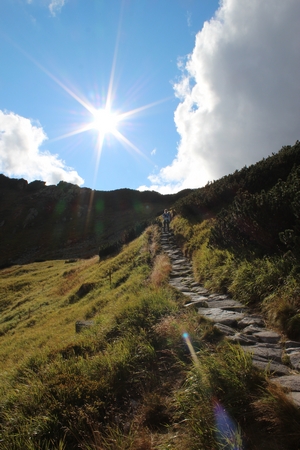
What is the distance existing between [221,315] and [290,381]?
272 centimetres

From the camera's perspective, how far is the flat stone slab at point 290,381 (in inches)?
126

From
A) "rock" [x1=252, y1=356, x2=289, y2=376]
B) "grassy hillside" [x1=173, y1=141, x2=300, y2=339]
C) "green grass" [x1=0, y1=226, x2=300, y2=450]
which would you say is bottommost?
"green grass" [x1=0, y1=226, x2=300, y2=450]

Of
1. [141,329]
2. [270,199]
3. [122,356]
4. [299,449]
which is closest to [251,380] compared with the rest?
[299,449]

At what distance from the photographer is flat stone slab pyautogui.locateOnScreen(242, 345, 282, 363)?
4.09 metres

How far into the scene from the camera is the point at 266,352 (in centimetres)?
427

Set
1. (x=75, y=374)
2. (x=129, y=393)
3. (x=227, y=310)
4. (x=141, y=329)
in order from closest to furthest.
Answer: (x=129, y=393) < (x=75, y=374) < (x=141, y=329) < (x=227, y=310)

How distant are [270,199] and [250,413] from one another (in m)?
6.44

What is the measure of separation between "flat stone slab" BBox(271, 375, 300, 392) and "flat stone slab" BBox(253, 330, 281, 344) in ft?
4.19

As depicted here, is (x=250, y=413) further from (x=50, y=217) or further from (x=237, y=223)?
(x=50, y=217)

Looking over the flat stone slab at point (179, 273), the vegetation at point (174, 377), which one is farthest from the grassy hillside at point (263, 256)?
the flat stone slab at point (179, 273)

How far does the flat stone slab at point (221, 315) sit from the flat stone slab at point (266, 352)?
1.17m

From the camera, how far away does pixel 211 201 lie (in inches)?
770

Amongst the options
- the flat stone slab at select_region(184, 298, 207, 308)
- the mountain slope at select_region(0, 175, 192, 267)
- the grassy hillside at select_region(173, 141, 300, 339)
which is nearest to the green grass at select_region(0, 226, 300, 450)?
the flat stone slab at select_region(184, 298, 207, 308)

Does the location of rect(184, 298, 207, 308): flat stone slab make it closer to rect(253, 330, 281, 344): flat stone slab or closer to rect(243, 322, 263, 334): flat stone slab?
rect(243, 322, 263, 334): flat stone slab
